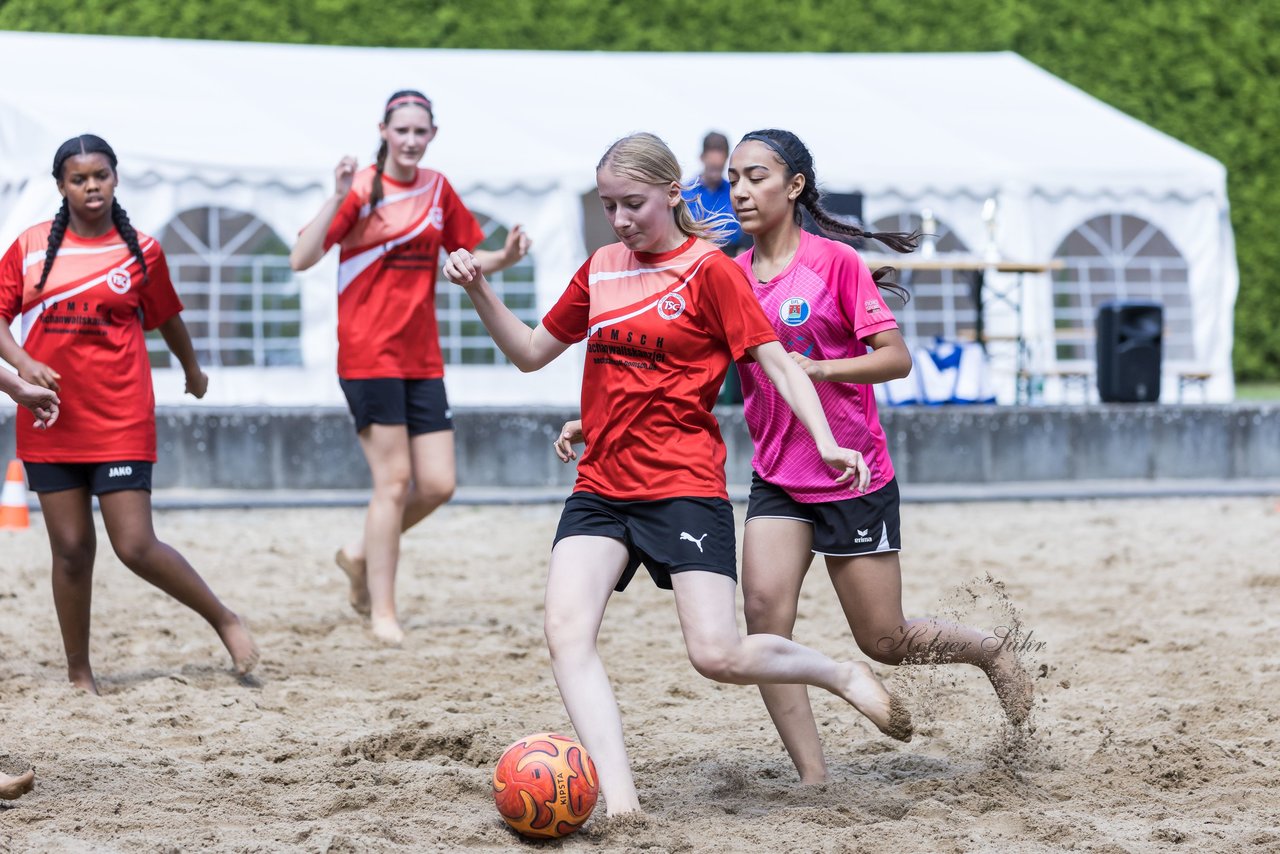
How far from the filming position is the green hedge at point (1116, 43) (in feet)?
61.8

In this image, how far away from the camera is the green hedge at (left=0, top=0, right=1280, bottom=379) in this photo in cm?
1883

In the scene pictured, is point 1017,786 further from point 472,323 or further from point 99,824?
point 472,323

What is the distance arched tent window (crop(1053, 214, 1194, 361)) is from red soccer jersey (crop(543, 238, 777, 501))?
12191 mm

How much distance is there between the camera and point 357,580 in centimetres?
677

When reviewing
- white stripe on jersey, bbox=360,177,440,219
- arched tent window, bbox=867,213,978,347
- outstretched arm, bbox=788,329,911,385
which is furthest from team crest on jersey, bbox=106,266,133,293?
arched tent window, bbox=867,213,978,347

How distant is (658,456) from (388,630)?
291cm

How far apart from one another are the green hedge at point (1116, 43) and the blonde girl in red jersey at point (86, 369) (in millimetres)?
14082

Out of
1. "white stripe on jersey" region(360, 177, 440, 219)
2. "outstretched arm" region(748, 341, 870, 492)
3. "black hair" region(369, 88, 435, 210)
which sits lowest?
"outstretched arm" region(748, 341, 870, 492)

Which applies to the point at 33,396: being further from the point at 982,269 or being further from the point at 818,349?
the point at 982,269

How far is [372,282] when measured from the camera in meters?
6.30

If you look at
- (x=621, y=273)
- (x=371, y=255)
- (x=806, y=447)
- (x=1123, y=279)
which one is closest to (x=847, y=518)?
(x=806, y=447)

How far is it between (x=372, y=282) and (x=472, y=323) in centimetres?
825

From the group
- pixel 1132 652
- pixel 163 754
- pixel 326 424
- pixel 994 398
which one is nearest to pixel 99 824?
pixel 163 754

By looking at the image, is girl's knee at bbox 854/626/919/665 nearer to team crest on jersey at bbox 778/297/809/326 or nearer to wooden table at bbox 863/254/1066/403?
team crest on jersey at bbox 778/297/809/326
